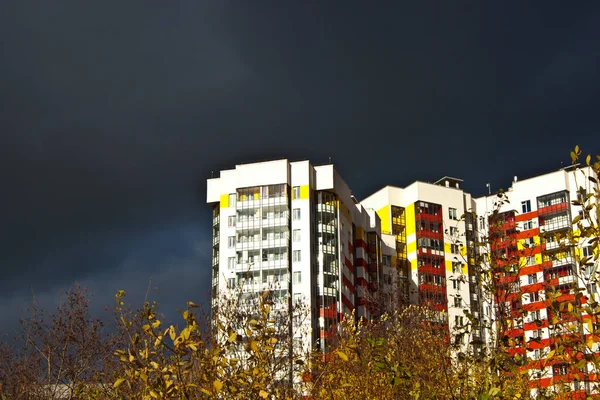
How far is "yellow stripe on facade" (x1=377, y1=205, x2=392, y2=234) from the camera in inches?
3964

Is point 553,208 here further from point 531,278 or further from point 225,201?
point 225,201

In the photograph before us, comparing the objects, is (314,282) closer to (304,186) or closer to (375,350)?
(304,186)

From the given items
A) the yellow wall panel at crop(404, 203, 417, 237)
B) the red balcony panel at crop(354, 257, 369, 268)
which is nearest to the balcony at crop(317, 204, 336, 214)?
the red balcony panel at crop(354, 257, 369, 268)

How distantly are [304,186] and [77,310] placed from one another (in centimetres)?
5691

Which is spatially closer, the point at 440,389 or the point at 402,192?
the point at 440,389

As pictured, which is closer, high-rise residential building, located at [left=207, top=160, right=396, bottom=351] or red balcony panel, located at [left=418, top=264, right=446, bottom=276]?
high-rise residential building, located at [left=207, top=160, right=396, bottom=351]

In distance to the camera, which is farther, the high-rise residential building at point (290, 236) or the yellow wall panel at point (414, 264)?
the yellow wall panel at point (414, 264)

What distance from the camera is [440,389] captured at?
53.7 ft

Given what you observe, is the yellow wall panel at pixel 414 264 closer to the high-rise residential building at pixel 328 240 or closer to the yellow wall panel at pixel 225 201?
A: the high-rise residential building at pixel 328 240

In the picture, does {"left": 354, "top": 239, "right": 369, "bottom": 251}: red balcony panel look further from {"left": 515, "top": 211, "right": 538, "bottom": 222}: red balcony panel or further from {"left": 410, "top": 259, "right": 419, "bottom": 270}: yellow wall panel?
{"left": 515, "top": 211, "right": 538, "bottom": 222}: red balcony panel

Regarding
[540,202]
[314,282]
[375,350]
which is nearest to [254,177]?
[314,282]

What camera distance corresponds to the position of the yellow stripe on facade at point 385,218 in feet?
330

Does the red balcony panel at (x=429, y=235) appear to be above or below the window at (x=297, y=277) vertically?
above

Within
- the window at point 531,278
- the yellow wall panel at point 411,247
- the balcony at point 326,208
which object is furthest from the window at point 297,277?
the window at point 531,278
